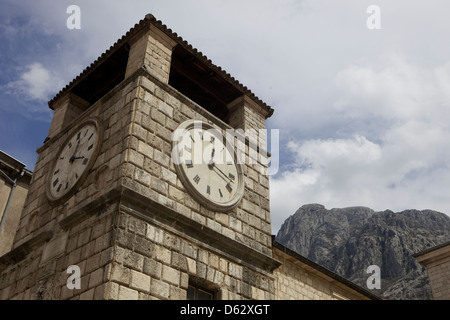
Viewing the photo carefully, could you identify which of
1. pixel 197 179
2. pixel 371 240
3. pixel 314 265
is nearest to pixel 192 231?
pixel 197 179

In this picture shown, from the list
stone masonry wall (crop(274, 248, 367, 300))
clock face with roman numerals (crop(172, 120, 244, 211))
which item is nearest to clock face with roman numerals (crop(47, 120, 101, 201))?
clock face with roman numerals (crop(172, 120, 244, 211))

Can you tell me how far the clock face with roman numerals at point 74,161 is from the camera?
699 centimetres

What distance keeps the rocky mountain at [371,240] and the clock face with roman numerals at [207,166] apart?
3906cm

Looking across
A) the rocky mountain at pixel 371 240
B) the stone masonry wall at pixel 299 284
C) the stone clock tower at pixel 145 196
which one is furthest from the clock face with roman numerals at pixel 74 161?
the rocky mountain at pixel 371 240

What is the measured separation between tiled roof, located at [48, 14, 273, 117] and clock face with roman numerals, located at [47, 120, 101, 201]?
155cm

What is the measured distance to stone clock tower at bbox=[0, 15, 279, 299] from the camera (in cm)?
579

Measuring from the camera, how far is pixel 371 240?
60.4 meters

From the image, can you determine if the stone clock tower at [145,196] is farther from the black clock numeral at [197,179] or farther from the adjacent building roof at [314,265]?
the adjacent building roof at [314,265]

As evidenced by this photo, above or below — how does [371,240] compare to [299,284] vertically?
above

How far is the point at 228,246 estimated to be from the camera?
6.95 meters

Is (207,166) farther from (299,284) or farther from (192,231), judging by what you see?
(299,284)

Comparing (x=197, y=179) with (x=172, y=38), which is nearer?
(x=197, y=179)

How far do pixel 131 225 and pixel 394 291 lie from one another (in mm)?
45119

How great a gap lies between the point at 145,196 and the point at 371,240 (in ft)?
194
